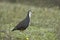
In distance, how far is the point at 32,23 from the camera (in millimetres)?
13812

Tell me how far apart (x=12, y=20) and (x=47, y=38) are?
3457 millimetres

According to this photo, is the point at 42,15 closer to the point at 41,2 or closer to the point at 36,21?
the point at 36,21

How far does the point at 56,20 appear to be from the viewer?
1452 cm

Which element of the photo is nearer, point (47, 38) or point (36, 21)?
point (47, 38)

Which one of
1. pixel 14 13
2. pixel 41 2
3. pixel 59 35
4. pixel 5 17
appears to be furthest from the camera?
pixel 41 2

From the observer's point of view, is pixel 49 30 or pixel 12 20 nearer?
pixel 49 30

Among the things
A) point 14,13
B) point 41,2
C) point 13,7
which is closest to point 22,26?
point 14,13

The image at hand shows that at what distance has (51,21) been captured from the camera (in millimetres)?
14305

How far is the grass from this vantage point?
10.8 m

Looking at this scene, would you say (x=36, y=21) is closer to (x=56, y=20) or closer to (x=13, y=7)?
(x=56, y=20)

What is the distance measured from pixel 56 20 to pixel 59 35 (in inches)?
105

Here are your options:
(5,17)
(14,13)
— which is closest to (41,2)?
(14,13)

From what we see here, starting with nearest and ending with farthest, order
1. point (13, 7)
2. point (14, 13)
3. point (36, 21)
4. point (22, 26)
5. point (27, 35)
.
A: point (22, 26) < point (27, 35) < point (36, 21) < point (14, 13) < point (13, 7)

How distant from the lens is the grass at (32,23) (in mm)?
10758
